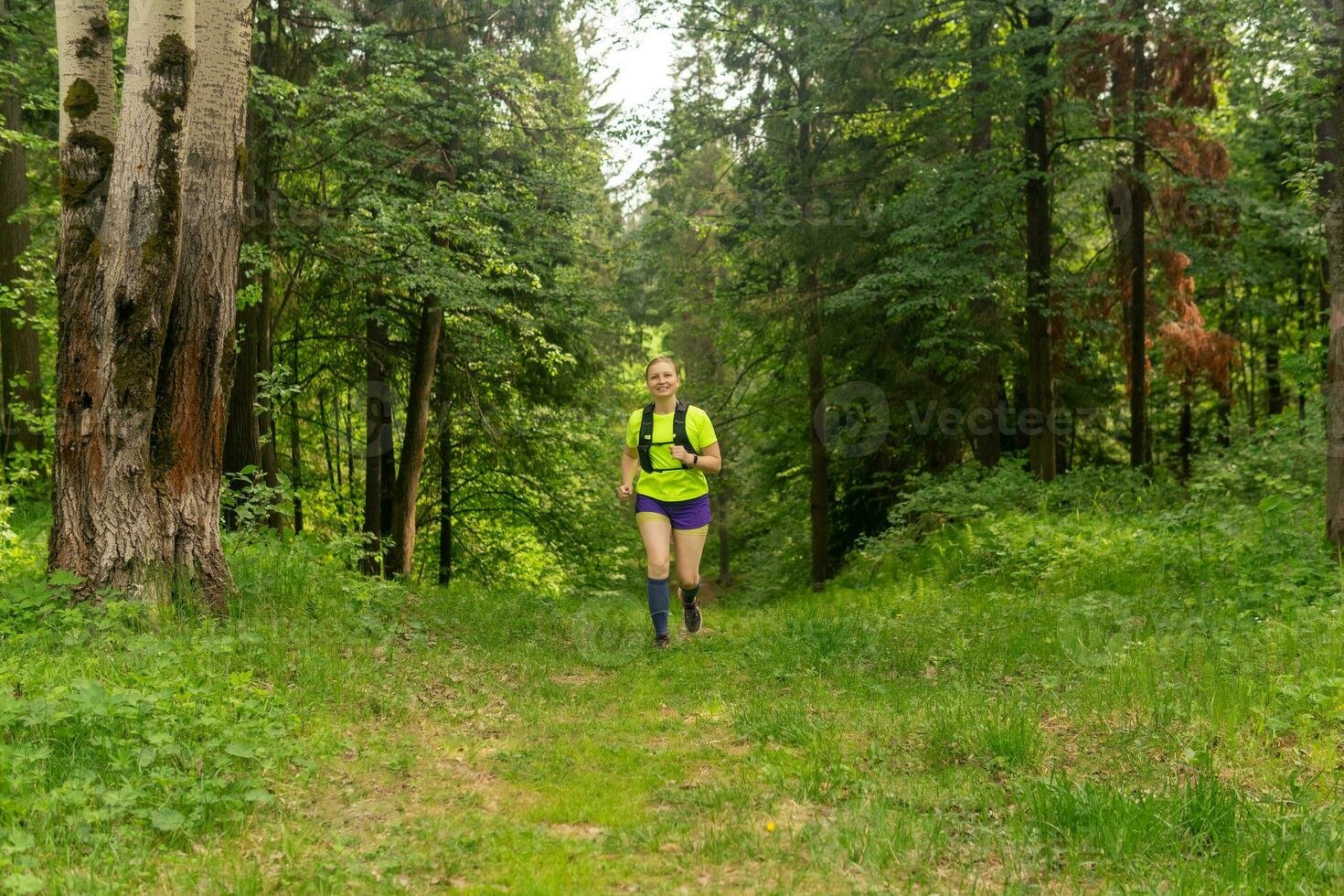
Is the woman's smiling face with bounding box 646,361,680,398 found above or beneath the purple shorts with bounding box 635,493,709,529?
above

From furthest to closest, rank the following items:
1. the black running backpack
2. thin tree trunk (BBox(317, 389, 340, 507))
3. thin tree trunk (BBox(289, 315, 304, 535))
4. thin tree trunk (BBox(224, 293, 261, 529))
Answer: thin tree trunk (BBox(317, 389, 340, 507)) < thin tree trunk (BBox(289, 315, 304, 535)) < thin tree trunk (BBox(224, 293, 261, 529)) < the black running backpack

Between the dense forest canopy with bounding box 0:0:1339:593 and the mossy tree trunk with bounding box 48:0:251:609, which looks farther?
the dense forest canopy with bounding box 0:0:1339:593

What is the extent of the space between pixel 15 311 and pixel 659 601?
1062cm

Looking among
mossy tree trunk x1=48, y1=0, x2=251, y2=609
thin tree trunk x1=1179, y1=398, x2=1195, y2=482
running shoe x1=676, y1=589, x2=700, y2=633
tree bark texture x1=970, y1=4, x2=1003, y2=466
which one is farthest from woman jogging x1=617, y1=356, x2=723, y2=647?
thin tree trunk x1=1179, y1=398, x2=1195, y2=482

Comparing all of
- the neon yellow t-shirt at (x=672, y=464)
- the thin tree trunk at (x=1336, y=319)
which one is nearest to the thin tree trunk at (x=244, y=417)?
the neon yellow t-shirt at (x=672, y=464)

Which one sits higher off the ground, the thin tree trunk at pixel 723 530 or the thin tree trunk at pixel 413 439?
the thin tree trunk at pixel 413 439

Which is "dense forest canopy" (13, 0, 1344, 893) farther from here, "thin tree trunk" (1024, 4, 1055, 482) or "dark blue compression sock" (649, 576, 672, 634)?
"dark blue compression sock" (649, 576, 672, 634)

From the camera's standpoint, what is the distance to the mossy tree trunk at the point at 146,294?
5789 mm

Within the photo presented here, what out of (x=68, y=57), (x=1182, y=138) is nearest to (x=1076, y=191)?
(x=1182, y=138)

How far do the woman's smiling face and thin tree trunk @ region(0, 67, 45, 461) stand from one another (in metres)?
9.57

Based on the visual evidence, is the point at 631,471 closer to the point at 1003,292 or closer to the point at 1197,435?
the point at 1003,292

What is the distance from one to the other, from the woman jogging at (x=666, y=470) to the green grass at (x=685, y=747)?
0.80 meters

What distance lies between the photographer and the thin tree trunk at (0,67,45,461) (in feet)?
41.2

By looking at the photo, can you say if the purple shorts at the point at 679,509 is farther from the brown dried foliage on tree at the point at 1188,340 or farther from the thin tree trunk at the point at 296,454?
the brown dried foliage on tree at the point at 1188,340
